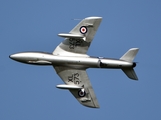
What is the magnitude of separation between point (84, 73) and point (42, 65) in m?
4.56

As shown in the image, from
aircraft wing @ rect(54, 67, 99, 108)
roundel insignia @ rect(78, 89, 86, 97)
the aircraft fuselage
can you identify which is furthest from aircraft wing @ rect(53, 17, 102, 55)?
roundel insignia @ rect(78, 89, 86, 97)

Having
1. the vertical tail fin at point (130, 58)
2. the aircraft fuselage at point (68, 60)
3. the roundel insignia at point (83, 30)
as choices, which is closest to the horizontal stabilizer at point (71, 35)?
the roundel insignia at point (83, 30)

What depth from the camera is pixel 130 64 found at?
173ft

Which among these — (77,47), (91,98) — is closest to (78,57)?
(77,47)

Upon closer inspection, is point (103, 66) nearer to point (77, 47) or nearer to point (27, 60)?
point (77, 47)

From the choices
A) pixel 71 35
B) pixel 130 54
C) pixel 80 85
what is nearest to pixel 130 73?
pixel 130 54

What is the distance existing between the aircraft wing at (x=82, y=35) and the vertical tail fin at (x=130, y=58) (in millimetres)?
4315

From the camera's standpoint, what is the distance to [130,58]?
53062 millimetres

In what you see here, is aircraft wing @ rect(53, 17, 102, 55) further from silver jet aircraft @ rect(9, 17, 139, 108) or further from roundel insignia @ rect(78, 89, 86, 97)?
roundel insignia @ rect(78, 89, 86, 97)

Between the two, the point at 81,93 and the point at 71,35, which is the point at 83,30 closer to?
the point at 71,35

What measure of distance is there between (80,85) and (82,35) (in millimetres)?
5368

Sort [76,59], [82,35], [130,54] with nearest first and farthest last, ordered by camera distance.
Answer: [130,54] → [76,59] → [82,35]

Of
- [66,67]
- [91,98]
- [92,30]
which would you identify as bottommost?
[91,98]

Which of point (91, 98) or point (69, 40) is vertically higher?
point (69, 40)
